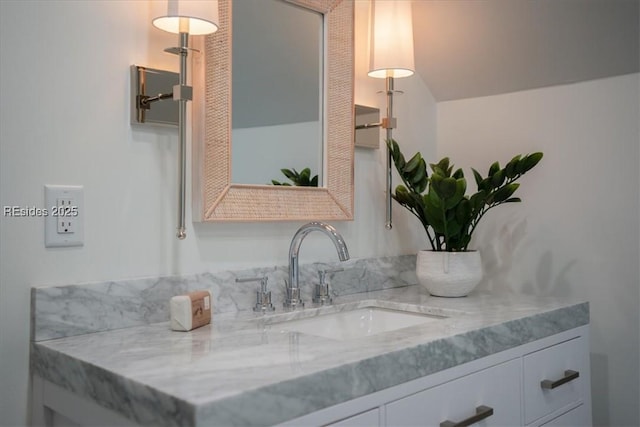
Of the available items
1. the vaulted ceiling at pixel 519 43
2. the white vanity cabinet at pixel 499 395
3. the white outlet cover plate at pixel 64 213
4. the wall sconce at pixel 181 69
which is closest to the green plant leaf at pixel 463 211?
the white vanity cabinet at pixel 499 395

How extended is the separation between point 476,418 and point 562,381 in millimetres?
369

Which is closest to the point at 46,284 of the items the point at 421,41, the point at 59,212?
the point at 59,212

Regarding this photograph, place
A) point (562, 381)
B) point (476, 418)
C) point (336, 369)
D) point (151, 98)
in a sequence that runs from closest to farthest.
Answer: point (336, 369) → point (476, 418) → point (151, 98) → point (562, 381)

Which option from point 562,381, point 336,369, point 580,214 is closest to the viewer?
point 336,369

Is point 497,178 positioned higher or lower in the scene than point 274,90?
lower

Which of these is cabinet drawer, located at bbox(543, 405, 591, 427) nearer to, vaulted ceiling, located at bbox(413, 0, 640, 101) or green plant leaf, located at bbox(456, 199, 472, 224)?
green plant leaf, located at bbox(456, 199, 472, 224)

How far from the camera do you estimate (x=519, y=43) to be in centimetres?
171

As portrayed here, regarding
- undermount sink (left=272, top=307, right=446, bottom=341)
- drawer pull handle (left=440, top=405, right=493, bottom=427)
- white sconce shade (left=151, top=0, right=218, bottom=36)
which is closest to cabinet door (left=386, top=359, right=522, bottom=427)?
drawer pull handle (left=440, top=405, right=493, bottom=427)

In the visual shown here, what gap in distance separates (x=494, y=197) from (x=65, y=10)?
112cm

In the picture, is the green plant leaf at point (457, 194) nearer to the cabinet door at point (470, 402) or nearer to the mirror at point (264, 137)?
the mirror at point (264, 137)

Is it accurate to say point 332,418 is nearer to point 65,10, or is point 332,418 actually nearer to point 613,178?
point 65,10

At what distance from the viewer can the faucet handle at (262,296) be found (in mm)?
1369

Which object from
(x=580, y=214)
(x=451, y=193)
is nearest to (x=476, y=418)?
(x=451, y=193)

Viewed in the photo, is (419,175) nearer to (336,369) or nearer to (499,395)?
(499,395)
